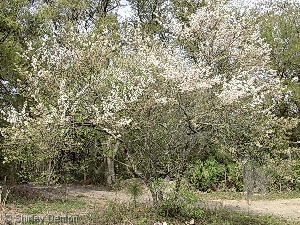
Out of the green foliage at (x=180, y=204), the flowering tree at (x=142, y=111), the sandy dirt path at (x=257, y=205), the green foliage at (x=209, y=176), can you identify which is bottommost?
the sandy dirt path at (x=257, y=205)

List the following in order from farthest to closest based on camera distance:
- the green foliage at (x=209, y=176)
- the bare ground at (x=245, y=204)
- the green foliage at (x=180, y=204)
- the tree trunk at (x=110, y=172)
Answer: the tree trunk at (x=110, y=172) < the green foliage at (x=209, y=176) < the bare ground at (x=245, y=204) < the green foliage at (x=180, y=204)

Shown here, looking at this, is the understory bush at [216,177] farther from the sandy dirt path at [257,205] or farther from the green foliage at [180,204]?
the green foliage at [180,204]

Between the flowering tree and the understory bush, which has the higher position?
the flowering tree

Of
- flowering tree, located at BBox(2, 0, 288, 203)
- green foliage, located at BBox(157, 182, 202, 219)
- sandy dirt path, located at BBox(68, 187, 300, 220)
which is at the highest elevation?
flowering tree, located at BBox(2, 0, 288, 203)

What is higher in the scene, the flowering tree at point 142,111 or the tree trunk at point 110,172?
the flowering tree at point 142,111

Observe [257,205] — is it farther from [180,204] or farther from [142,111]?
[142,111]

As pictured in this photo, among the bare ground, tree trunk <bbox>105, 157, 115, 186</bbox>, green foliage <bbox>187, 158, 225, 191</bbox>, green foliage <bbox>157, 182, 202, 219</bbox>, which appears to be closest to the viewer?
green foliage <bbox>157, 182, 202, 219</bbox>

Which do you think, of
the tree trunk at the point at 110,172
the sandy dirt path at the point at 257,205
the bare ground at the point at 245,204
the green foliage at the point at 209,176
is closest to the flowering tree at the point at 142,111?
the bare ground at the point at 245,204

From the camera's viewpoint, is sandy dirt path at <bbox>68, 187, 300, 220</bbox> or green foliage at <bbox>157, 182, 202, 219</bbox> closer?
green foliage at <bbox>157, 182, 202, 219</bbox>

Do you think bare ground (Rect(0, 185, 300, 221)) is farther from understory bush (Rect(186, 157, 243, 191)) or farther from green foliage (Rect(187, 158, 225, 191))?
green foliage (Rect(187, 158, 225, 191))

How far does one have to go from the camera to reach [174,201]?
7.96 meters

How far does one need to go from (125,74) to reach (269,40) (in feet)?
46.0

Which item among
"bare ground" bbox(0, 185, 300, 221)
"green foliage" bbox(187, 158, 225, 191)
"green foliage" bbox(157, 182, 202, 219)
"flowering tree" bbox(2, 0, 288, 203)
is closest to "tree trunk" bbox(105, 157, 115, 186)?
"bare ground" bbox(0, 185, 300, 221)

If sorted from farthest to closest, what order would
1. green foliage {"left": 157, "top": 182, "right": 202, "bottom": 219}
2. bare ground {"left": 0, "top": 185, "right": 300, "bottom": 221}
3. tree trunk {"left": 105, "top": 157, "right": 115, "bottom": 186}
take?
1. tree trunk {"left": 105, "top": 157, "right": 115, "bottom": 186}
2. bare ground {"left": 0, "top": 185, "right": 300, "bottom": 221}
3. green foliage {"left": 157, "top": 182, "right": 202, "bottom": 219}
